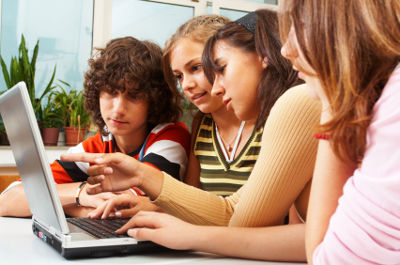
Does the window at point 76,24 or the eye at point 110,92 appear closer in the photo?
the eye at point 110,92

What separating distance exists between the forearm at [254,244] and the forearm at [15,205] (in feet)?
2.30

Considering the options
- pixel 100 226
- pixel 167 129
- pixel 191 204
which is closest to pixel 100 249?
pixel 100 226

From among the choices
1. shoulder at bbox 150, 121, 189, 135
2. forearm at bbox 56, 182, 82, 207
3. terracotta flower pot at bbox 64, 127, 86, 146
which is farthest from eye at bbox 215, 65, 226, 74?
terracotta flower pot at bbox 64, 127, 86, 146

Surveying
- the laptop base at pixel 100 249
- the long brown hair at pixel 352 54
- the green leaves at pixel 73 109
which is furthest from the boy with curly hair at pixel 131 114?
the green leaves at pixel 73 109

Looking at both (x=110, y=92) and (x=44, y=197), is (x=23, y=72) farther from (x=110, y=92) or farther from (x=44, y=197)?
(x=44, y=197)

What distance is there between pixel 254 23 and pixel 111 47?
25.0 inches

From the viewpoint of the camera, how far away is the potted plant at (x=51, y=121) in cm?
319

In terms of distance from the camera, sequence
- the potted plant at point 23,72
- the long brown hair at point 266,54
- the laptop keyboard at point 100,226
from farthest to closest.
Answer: the potted plant at point 23,72, the long brown hair at point 266,54, the laptop keyboard at point 100,226

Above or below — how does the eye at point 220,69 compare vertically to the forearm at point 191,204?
above

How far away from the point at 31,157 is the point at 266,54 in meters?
0.71

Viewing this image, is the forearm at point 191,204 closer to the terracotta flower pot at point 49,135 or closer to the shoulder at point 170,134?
the shoulder at point 170,134

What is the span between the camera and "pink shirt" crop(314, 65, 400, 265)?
0.49 metres

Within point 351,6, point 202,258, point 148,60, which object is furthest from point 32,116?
point 148,60

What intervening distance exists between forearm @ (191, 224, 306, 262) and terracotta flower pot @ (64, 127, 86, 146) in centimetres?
259
